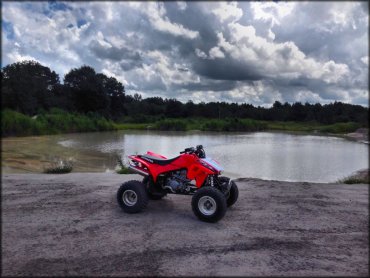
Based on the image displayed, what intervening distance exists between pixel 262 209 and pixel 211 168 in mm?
1388

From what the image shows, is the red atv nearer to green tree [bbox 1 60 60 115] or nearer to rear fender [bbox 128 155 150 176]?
rear fender [bbox 128 155 150 176]

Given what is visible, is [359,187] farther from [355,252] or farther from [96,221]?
[96,221]

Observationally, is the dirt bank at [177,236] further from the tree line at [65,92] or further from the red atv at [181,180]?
the tree line at [65,92]

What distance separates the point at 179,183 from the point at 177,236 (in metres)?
1.26

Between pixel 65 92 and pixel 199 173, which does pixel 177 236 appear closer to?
pixel 199 173

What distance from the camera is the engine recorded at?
564cm

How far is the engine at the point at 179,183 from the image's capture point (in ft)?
18.5

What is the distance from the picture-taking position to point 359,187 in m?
8.47

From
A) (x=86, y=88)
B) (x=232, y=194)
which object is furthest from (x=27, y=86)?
(x=232, y=194)

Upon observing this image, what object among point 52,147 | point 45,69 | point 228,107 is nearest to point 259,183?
point 45,69

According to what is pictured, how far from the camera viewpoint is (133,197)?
5742mm

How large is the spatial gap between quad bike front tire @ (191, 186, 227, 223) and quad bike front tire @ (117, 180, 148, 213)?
929mm

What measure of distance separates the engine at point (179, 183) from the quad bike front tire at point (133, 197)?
45 centimetres

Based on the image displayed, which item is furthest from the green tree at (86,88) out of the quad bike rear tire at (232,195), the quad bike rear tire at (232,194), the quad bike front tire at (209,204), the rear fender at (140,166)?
the quad bike rear tire at (232,195)
